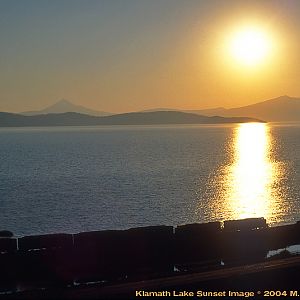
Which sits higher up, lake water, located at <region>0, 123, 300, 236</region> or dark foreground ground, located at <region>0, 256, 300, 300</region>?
dark foreground ground, located at <region>0, 256, 300, 300</region>

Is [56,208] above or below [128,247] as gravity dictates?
below

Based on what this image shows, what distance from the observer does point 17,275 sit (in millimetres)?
10305

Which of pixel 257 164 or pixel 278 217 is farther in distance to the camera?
pixel 257 164

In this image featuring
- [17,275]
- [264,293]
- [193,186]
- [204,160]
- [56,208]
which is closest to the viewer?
[264,293]

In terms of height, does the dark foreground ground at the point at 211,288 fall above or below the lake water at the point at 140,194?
above

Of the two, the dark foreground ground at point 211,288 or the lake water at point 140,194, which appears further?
the lake water at point 140,194

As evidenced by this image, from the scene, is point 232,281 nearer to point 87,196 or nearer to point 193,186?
point 87,196

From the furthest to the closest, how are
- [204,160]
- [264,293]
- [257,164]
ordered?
1. [204,160]
2. [257,164]
3. [264,293]

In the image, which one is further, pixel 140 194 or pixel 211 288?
pixel 140 194

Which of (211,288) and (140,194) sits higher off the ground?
(211,288)

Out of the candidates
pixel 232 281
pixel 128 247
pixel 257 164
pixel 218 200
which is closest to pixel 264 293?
pixel 232 281

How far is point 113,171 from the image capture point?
5315 inches

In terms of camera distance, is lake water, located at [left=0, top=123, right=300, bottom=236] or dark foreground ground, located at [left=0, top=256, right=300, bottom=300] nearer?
dark foreground ground, located at [left=0, top=256, right=300, bottom=300]

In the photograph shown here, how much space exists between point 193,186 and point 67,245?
9427 centimetres
